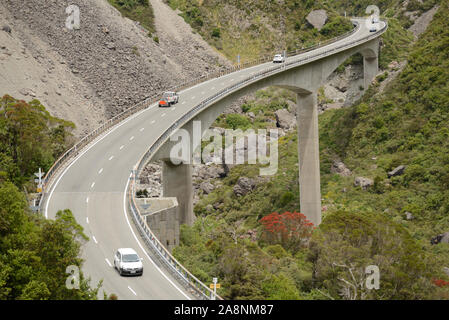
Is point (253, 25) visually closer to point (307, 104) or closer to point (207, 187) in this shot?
point (307, 104)

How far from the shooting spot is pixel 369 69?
106 metres

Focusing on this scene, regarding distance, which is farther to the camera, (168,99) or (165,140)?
(168,99)

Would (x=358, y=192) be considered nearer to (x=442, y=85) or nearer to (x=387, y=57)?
(x=442, y=85)

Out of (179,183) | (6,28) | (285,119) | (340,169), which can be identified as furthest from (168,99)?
(285,119)

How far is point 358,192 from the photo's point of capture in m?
80.7

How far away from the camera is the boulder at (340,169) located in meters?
87.8

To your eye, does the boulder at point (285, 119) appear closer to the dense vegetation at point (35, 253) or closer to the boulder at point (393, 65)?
the boulder at point (393, 65)

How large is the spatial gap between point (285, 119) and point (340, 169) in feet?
55.7

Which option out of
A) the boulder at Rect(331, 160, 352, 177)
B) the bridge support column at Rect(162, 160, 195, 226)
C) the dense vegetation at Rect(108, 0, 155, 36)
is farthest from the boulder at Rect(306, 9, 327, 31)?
Result: the bridge support column at Rect(162, 160, 195, 226)

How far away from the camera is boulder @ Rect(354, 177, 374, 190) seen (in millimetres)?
80938

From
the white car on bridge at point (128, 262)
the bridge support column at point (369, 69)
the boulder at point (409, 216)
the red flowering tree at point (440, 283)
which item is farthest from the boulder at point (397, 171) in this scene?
the white car on bridge at point (128, 262)

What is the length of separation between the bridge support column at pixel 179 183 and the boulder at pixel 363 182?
25.6 metres

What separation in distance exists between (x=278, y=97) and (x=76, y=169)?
59441mm

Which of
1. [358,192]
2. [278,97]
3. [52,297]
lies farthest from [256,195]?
[52,297]
